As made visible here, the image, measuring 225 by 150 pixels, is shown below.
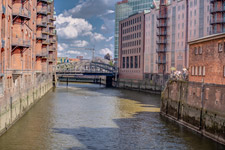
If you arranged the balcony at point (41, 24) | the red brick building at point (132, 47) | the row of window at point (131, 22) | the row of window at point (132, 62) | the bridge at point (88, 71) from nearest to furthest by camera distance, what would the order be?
the balcony at point (41, 24), the red brick building at point (132, 47), the row of window at point (132, 62), the row of window at point (131, 22), the bridge at point (88, 71)

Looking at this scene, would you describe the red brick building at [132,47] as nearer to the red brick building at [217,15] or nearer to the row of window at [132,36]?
the row of window at [132,36]

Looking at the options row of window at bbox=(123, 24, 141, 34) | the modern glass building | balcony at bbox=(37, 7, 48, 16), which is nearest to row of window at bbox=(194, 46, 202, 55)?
balcony at bbox=(37, 7, 48, 16)

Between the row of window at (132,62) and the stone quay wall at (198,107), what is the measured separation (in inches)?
2170

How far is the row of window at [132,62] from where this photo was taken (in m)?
93.7

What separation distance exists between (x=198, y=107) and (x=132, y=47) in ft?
231

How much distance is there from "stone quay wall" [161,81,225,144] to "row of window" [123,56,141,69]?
181 ft

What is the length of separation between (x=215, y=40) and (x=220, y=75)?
Result: 323 cm

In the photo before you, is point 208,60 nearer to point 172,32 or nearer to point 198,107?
point 198,107

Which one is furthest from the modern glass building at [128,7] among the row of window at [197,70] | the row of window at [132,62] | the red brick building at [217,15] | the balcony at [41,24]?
the row of window at [197,70]

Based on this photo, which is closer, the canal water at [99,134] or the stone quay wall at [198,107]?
the canal water at [99,134]

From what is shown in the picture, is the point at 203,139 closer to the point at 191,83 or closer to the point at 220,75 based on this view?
the point at 220,75

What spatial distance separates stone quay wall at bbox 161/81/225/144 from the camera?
24.4 meters

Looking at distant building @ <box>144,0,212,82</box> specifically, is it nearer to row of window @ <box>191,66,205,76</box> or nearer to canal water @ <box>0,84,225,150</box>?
row of window @ <box>191,66,205,76</box>

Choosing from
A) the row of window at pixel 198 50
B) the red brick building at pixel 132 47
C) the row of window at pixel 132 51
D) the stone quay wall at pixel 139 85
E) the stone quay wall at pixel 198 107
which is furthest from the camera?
the row of window at pixel 132 51
